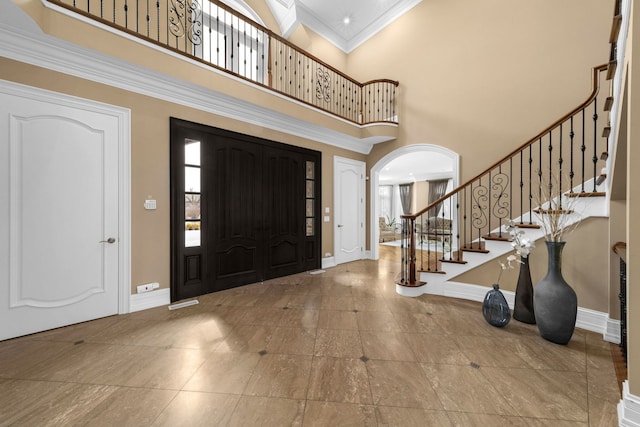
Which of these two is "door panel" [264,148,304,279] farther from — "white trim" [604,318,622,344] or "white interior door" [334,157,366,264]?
"white trim" [604,318,622,344]

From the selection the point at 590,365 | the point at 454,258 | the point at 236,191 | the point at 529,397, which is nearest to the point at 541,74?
the point at 454,258

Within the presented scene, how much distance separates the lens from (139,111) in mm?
3078

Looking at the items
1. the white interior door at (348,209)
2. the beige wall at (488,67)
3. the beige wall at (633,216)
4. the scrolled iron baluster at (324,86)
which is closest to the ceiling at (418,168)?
the white interior door at (348,209)

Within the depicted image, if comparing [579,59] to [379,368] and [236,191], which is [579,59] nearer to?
[379,368]

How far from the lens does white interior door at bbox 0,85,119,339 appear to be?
2375mm

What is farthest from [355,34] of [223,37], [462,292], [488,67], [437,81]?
[462,292]

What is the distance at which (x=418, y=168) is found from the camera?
10.3m

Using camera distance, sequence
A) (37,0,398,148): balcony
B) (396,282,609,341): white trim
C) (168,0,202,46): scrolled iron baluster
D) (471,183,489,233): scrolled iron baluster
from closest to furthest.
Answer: (396,282,609,341): white trim < (168,0,202,46): scrolled iron baluster < (471,183,489,233): scrolled iron baluster < (37,0,398,148): balcony

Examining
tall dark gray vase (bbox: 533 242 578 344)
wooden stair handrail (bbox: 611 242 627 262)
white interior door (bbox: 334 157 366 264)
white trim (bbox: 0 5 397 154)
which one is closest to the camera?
wooden stair handrail (bbox: 611 242 627 262)

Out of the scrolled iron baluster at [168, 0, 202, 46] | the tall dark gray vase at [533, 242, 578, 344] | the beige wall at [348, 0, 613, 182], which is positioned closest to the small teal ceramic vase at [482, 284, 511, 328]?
the tall dark gray vase at [533, 242, 578, 344]

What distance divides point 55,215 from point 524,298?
5.11 metres

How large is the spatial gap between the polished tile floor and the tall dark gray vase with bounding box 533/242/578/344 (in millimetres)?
126

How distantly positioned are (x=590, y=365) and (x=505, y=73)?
4217 millimetres

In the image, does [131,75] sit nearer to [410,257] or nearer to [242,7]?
[242,7]
